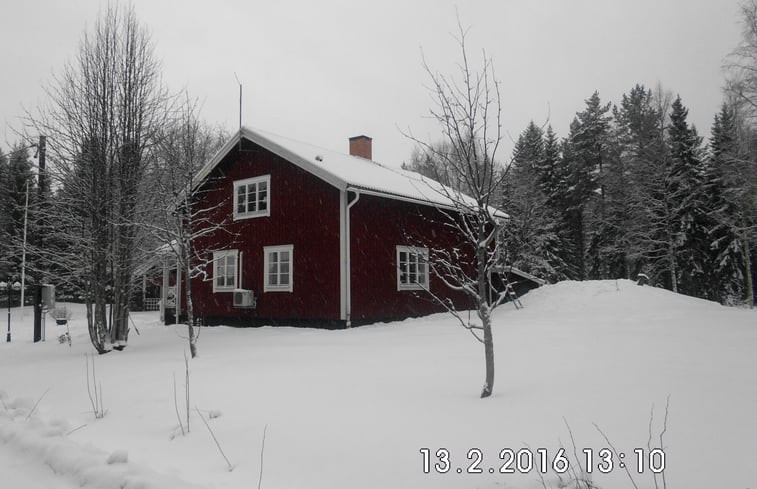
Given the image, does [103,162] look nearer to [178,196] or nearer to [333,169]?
[178,196]

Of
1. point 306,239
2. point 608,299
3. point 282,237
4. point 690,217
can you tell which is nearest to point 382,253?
point 306,239

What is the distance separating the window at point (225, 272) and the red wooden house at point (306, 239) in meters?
0.04

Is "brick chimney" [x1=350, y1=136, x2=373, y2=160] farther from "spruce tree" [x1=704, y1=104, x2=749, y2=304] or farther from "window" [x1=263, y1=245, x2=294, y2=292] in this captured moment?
"spruce tree" [x1=704, y1=104, x2=749, y2=304]

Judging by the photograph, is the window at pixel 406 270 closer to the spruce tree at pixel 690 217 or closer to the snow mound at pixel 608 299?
the snow mound at pixel 608 299

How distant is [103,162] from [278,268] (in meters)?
5.78

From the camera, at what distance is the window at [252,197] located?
16.3m

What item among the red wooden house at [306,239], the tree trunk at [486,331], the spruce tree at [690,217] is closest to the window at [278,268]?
the red wooden house at [306,239]

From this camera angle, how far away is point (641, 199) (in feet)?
91.4

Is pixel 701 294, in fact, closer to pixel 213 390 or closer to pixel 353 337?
pixel 353 337

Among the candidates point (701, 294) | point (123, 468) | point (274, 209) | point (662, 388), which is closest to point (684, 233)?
point (701, 294)

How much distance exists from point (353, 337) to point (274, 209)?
5738mm

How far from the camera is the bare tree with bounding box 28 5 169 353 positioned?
11.8 metres

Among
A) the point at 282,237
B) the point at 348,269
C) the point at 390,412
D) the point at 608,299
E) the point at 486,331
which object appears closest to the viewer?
the point at 390,412

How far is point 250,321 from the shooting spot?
643 inches
